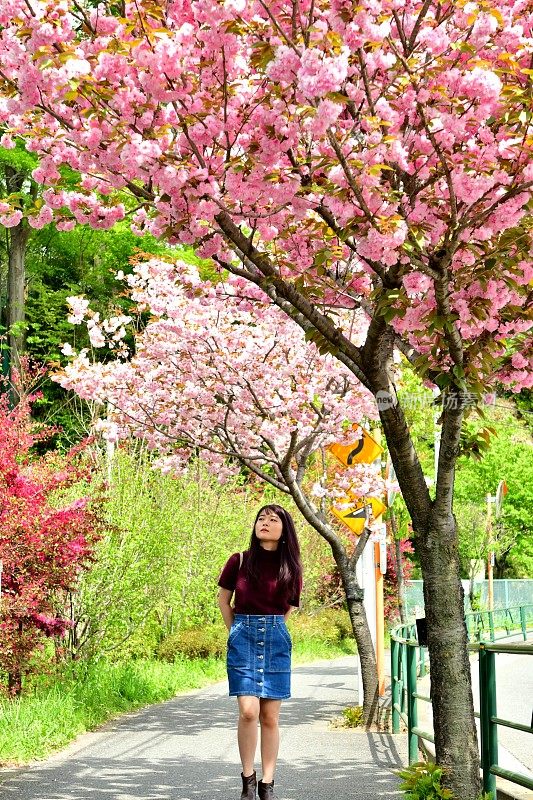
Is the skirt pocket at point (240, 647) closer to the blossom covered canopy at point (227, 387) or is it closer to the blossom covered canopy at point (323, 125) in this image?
the blossom covered canopy at point (323, 125)

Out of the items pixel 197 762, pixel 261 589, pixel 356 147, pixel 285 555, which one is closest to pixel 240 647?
pixel 261 589

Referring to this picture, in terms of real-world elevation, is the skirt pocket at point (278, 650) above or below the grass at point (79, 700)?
above

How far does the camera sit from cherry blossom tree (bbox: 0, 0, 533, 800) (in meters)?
5.80

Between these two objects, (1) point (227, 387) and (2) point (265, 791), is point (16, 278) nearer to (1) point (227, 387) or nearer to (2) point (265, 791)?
(1) point (227, 387)

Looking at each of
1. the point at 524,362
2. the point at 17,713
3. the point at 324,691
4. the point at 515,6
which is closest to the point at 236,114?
the point at 515,6

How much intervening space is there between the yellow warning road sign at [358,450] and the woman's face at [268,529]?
25.4 ft

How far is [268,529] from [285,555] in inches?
8.7

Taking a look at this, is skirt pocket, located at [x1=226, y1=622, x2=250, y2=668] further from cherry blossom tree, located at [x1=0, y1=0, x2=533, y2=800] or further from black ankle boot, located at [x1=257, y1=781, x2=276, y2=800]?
cherry blossom tree, located at [x1=0, y1=0, x2=533, y2=800]

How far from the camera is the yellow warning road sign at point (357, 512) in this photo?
14.1 m

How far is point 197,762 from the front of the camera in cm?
996

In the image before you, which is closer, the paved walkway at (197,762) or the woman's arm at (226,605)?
the woman's arm at (226,605)

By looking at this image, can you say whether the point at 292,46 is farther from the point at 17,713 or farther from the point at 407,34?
the point at 17,713

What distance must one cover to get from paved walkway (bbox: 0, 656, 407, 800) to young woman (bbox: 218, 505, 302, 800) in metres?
1.33

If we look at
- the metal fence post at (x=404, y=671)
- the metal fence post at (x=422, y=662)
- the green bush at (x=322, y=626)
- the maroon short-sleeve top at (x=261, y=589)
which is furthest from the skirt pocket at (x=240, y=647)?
the green bush at (x=322, y=626)
